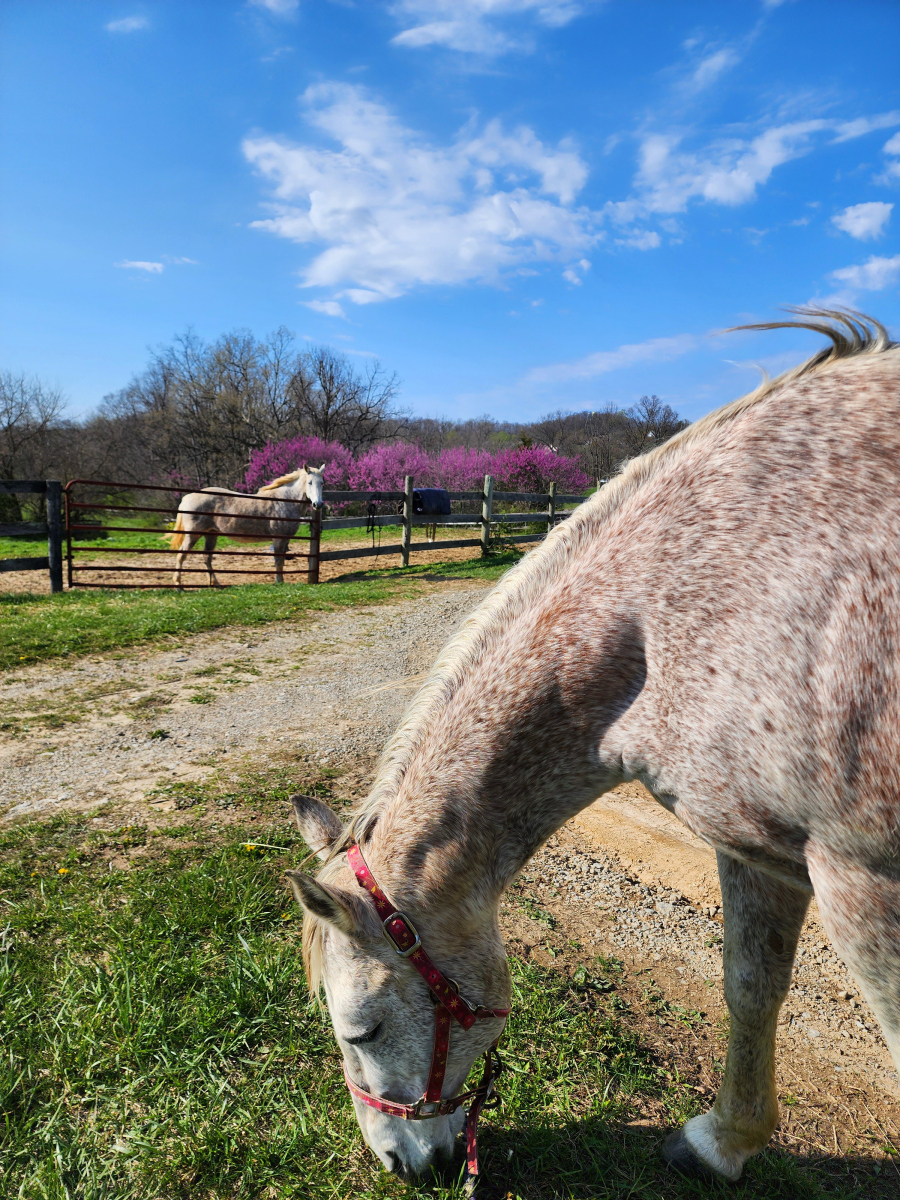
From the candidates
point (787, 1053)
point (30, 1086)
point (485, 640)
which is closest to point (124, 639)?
point (30, 1086)

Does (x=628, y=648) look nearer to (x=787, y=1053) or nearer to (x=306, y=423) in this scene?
(x=787, y=1053)

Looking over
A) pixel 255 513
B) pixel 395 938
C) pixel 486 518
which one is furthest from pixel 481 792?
pixel 486 518

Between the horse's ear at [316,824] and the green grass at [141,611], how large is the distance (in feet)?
17.8

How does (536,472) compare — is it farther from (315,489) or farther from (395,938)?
(395,938)

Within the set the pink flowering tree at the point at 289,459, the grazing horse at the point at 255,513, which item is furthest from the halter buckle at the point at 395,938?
the pink flowering tree at the point at 289,459

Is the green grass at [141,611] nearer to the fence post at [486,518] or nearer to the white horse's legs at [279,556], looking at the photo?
the white horse's legs at [279,556]

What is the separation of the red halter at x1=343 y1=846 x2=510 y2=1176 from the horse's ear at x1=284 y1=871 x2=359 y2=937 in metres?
0.09

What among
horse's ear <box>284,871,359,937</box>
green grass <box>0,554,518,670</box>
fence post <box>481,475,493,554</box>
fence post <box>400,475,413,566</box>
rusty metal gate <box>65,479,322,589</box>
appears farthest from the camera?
fence post <box>481,475,493,554</box>

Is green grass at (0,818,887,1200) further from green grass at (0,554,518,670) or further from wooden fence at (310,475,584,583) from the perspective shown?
wooden fence at (310,475,584,583)

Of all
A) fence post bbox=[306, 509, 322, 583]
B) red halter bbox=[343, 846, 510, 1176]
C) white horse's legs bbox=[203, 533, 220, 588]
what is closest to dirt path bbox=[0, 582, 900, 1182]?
red halter bbox=[343, 846, 510, 1176]

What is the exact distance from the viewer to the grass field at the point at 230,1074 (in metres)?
1.70

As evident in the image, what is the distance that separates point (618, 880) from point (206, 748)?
2.81 metres

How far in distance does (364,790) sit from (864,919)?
284 centimetres

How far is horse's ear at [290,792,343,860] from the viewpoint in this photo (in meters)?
1.73
